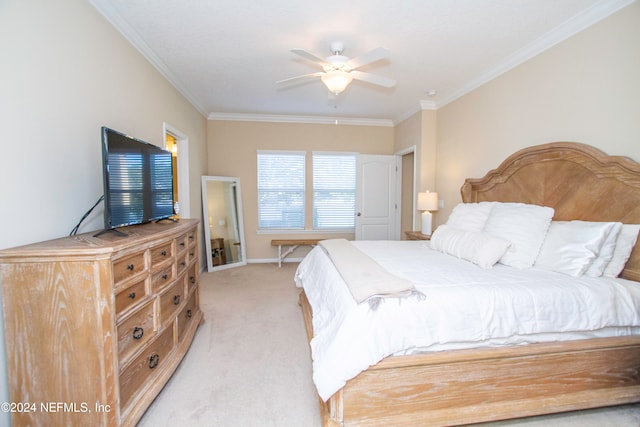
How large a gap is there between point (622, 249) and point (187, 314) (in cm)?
328

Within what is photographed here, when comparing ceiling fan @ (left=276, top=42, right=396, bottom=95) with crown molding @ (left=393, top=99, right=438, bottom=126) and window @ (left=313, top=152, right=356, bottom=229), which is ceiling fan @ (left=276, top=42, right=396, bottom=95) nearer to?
crown molding @ (left=393, top=99, right=438, bottom=126)

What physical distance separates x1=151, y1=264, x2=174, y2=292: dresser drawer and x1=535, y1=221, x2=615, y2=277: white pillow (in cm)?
272

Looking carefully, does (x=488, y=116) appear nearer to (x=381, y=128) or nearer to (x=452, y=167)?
(x=452, y=167)

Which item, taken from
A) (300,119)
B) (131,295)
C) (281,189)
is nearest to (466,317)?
(131,295)

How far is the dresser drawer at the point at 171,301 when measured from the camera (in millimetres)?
1907

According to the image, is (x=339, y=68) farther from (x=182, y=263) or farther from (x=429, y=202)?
(x=429, y=202)

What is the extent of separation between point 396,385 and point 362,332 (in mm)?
365

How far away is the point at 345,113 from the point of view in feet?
16.3

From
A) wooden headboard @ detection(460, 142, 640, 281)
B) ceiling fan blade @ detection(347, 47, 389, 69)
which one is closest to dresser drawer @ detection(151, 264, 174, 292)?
ceiling fan blade @ detection(347, 47, 389, 69)

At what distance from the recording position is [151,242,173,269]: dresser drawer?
1.77 meters

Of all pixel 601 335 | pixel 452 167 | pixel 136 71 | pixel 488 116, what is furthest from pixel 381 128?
pixel 601 335

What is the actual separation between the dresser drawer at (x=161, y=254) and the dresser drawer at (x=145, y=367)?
50cm

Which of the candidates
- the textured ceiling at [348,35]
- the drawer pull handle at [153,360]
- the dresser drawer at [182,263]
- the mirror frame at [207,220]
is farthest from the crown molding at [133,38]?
the drawer pull handle at [153,360]

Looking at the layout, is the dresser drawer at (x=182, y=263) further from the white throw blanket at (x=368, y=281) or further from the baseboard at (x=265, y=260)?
the baseboard at (x=265, y=260)
